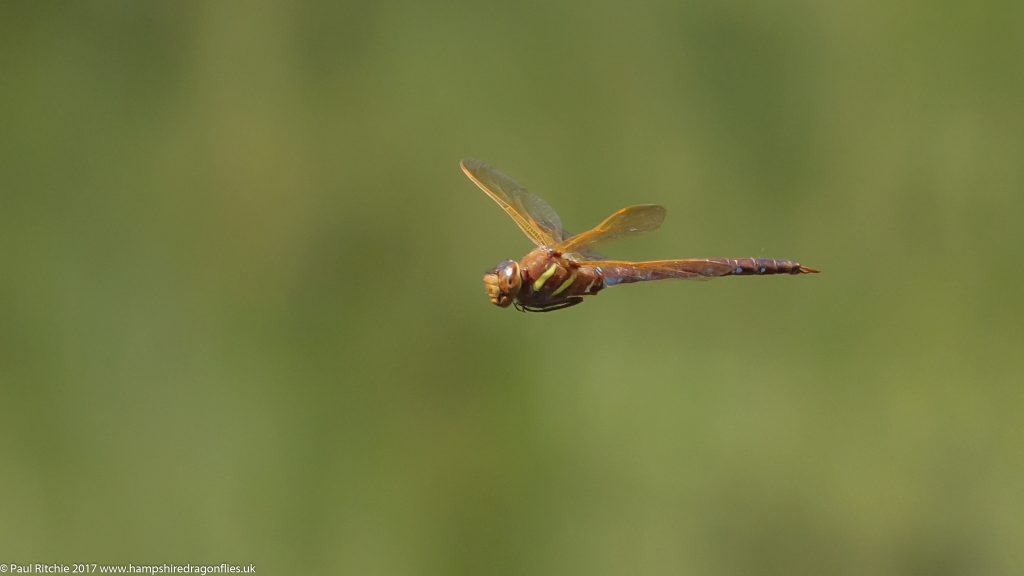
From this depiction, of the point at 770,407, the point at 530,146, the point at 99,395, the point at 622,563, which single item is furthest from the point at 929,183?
the point at 99,395

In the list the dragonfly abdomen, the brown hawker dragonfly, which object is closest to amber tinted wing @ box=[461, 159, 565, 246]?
the brown hawker dragonfly

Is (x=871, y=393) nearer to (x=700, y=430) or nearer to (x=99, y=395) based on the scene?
(x=700, y=430)

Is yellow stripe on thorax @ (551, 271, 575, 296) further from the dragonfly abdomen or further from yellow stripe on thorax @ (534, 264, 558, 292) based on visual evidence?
the dragonfly abdomen

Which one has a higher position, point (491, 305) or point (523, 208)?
point (523, 208)

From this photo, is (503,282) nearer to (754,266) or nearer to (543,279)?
(543,279)

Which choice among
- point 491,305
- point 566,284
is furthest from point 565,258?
point 491,305

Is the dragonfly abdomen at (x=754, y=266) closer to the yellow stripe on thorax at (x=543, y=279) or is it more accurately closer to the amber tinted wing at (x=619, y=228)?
the amber tinted wing at (x=619, y=228)

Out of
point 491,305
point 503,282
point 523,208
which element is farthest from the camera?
point 491,305
